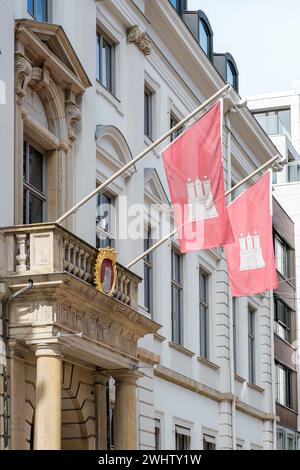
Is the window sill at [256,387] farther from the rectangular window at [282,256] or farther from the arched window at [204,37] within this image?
the arched window at [204,37]

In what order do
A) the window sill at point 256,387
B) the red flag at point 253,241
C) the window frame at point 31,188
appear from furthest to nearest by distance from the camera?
1. the window sill at point 256,387
2. the red flag at point 253,241
3. the window frame at point 31,188

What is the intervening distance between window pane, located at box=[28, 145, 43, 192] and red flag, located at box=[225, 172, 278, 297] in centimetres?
593

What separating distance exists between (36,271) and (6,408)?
2.26 m

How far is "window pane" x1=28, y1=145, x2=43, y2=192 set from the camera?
2561 centimetres

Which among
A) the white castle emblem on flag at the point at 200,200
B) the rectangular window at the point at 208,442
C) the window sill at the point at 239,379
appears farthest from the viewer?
the window sill at the point at 239,379

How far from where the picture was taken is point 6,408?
22.2 metres

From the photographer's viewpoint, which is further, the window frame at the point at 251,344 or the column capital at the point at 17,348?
the window frame at the point at 251,344

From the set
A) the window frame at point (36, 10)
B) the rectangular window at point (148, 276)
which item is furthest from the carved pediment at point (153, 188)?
the window frame at point (36, 10)

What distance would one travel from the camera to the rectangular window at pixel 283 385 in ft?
168

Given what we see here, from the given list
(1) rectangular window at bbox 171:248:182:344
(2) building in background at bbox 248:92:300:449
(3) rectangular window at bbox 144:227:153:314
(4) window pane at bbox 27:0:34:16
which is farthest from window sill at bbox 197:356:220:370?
(4) window pane at bbox 27:0:34:16

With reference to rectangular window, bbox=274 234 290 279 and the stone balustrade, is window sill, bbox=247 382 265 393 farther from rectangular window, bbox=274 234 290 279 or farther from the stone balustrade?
the stone balustrade

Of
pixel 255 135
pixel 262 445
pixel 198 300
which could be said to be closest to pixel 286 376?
pixel 262 445

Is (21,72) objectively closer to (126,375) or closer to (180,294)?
(126,375)

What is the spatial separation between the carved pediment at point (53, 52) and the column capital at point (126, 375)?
5515 mm
